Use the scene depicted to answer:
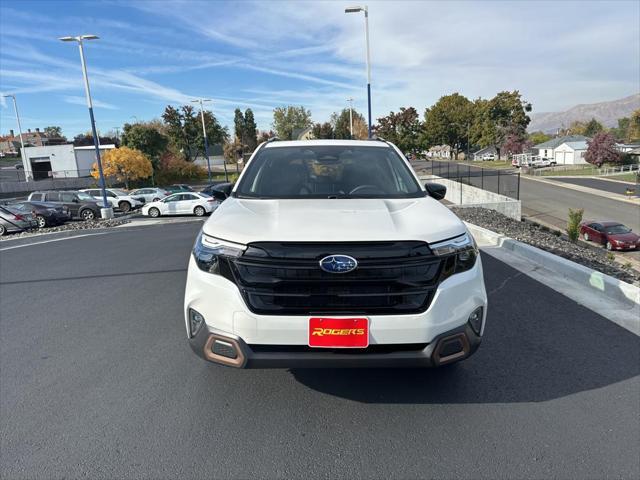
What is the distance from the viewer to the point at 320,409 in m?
2.89

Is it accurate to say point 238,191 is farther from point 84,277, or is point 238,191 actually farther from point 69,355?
point 84,277

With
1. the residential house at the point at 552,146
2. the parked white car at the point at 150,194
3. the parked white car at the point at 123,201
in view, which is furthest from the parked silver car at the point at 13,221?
the residential house at the point at 552,146

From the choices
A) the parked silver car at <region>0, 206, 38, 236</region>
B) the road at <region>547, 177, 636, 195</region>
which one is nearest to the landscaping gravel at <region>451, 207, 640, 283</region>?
the parked silver car at <region>0, 206, 38, 236</region>

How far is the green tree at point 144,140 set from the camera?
54.0m

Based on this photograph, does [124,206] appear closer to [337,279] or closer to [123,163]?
[123,163]

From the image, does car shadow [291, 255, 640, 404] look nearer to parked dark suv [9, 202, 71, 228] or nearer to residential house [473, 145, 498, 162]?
parked dark suv [9, 202, 71, 228]

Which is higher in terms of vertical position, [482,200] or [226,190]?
[226,190]

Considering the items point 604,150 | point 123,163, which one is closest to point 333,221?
point 123,163

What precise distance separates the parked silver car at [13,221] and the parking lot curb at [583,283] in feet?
54.9

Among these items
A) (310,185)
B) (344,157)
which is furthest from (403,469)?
(344,157)

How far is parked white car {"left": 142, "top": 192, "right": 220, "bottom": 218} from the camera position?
22.2 m

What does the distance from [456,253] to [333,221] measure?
30.8 inches

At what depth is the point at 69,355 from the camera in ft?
12.6

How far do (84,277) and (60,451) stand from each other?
4808 mm
